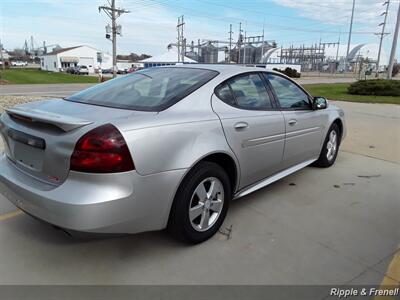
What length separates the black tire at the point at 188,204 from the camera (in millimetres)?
2689

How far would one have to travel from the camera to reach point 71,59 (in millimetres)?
74438

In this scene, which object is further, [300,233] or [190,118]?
[300,233]

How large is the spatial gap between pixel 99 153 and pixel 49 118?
51 cm

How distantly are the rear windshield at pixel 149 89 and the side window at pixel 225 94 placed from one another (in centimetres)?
14

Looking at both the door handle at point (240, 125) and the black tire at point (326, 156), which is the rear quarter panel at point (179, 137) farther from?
the black tire at point (326, 156)

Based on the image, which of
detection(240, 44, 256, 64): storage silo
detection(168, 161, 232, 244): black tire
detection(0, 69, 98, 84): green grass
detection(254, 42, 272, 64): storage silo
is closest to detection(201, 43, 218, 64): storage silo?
detection(240, 44, 256, 64): storage silo

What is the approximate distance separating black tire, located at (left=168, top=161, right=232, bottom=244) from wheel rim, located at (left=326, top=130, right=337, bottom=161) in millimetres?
2637

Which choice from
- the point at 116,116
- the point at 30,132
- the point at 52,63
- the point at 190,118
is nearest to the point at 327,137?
the point at 190,118

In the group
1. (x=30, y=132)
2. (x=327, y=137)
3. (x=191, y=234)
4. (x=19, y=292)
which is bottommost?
(x=19, y=292)

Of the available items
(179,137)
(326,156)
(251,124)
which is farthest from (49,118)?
(326,156)

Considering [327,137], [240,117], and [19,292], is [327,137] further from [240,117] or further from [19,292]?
[19,292]

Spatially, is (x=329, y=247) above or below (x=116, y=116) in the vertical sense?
below

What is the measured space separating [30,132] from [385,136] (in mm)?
7400

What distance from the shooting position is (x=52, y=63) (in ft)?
241
